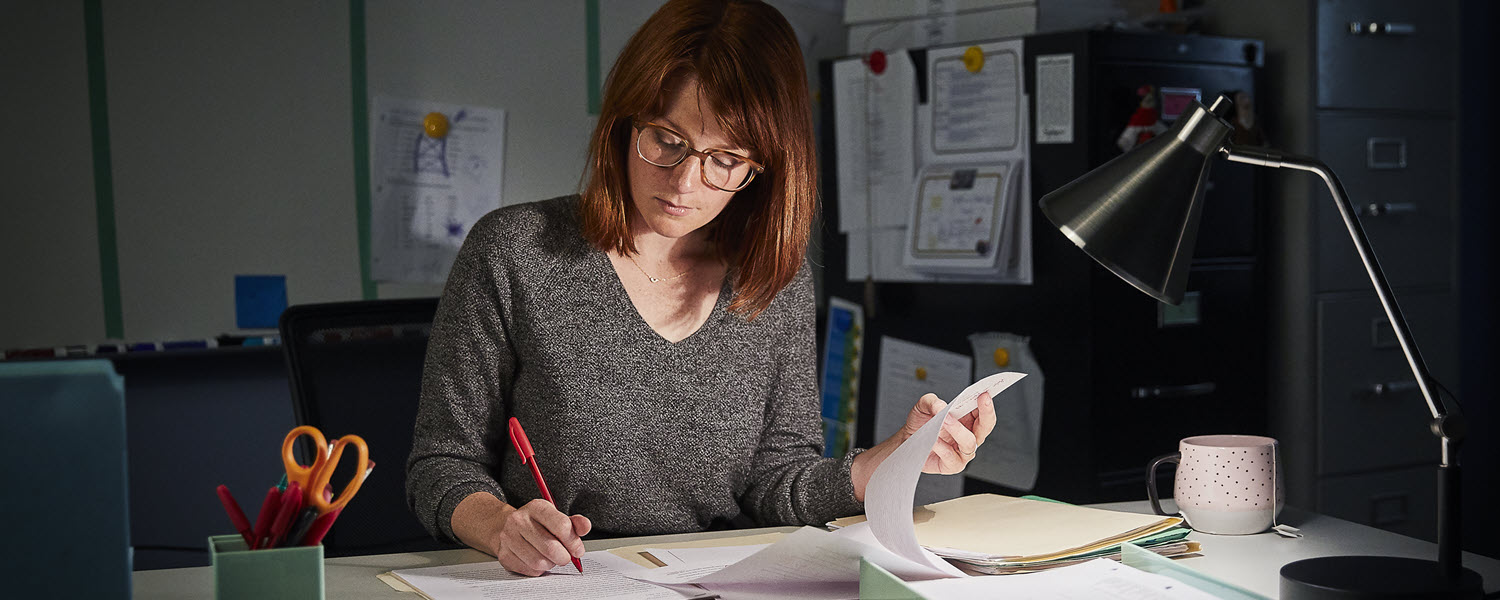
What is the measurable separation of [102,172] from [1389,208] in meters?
2.63

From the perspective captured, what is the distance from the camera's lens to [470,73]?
2559 millimetres

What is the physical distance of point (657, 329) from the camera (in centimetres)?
143

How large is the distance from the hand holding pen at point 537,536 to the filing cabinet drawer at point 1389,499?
2.10m

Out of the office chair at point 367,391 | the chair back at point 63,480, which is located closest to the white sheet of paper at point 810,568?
the chair back at point 63,480

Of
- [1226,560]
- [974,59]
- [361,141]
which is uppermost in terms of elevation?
[974,59]

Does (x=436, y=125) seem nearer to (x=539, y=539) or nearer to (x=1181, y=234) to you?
(x=539, y=539)

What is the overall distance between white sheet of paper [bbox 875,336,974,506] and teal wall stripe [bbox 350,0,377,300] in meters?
1.16

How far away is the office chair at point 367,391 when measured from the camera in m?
1.53

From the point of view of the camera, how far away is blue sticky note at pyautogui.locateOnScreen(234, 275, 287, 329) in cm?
237

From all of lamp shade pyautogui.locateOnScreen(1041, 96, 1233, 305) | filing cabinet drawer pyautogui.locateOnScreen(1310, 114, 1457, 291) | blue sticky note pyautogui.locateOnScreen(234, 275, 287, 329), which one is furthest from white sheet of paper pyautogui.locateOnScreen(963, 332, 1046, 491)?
lamp shade pyautogui.locateOnScreen(1041, 96, 1233, 305)

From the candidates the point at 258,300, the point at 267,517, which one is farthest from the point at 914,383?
the point at 267,517

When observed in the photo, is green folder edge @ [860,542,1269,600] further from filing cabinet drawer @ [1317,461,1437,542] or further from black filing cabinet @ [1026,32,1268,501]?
filing cabinet drawer @ [1317,461,1437,542]

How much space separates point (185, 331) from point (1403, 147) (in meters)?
2.58

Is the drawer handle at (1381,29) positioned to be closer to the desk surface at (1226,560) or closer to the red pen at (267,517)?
the desk surface at (1226,560)
